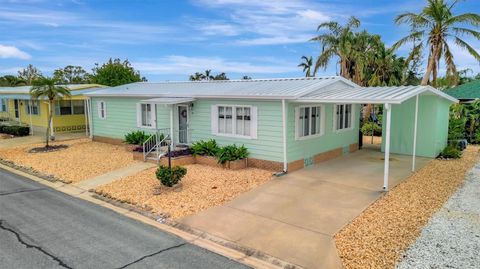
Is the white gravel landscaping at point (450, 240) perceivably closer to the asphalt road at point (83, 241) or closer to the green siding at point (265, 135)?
the asphalt road at point (83, 241)

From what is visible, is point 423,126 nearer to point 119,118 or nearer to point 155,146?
point 155,146

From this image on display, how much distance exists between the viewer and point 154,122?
1616cm

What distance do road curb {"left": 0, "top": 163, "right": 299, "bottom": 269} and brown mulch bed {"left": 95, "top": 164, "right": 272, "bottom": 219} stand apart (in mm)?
358

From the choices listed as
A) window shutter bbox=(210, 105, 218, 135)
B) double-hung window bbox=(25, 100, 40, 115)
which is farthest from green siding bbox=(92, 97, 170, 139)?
double-hung window bbox=(25, 100, 40, 115)

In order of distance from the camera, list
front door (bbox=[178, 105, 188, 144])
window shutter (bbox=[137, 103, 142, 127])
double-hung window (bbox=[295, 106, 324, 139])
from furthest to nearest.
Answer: window shutter (bbox=[137, 103, 142, 127]) → front door (bbox=[178, 105, 188, 144]) → double-hung window (bbox=[295, 106, 324, 139])

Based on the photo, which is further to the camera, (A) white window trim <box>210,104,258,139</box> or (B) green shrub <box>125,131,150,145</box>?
(B) green shrub <box>125,131,150,145</box>

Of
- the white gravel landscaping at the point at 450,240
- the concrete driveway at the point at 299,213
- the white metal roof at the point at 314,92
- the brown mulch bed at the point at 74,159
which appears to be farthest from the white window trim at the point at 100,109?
the white gravel landscaping at the point at 450,240

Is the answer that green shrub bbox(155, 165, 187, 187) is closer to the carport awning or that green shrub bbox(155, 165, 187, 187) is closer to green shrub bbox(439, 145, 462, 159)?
the carport awning

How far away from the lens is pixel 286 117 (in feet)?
38.4

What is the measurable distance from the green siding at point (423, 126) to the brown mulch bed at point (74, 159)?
38.7 feet

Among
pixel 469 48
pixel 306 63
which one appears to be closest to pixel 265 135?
pixel 469 48

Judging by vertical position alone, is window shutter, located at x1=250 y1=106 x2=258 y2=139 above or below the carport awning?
below

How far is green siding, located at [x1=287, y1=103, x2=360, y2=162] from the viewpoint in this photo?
12000 mm

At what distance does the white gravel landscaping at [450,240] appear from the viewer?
5.80 metres
